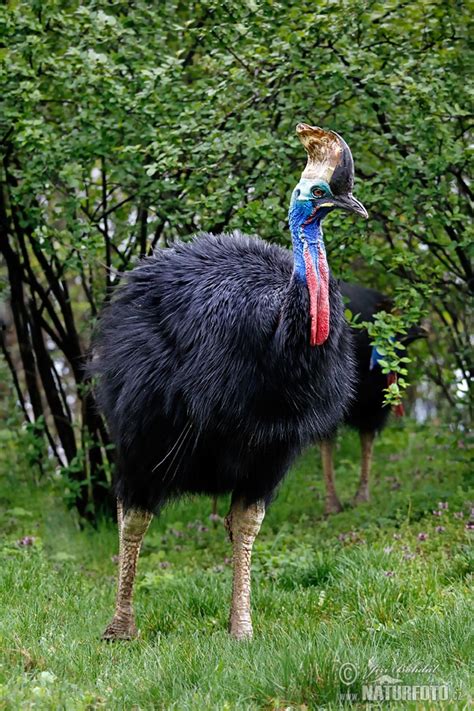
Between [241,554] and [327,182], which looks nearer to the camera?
[327,182]

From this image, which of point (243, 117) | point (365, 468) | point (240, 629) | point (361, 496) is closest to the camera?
point (240, 629)

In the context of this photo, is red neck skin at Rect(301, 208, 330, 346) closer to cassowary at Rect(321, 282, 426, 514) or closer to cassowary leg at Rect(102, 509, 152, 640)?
cassowary leg at Rect(102, 509, 152, 640)

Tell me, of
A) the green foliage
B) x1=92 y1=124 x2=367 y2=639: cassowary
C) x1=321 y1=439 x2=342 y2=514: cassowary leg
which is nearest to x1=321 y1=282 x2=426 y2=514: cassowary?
x1=321 y1=439 x2=342 y2=514: cassowary leg

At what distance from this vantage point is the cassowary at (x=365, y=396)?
8828 millimetres

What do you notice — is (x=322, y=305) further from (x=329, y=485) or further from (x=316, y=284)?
(x=329, y=485)

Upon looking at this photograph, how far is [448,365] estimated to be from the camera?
11.0 m

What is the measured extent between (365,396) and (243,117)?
2910 millimetres

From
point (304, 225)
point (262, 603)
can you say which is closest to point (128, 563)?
point (262, 603)

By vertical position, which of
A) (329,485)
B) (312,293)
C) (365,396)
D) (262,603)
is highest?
(312,293)

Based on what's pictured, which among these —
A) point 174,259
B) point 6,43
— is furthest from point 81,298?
point 174,259

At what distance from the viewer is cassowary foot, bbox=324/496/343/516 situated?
8.94 metres

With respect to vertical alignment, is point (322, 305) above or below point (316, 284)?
below

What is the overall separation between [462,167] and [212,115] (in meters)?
1.77

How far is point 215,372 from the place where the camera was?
5039 mm
